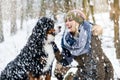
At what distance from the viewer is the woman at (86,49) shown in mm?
4773

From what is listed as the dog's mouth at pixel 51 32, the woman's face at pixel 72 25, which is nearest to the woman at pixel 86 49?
the woman's face at pixel 72 25

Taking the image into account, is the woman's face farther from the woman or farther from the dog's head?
the dog's head

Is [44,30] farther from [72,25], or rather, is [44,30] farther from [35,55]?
[72,25]

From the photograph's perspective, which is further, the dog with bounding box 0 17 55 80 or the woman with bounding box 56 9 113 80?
the dog with bounding box 0 17 55 80

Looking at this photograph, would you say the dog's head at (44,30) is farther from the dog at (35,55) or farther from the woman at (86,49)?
the woman at (86,49)

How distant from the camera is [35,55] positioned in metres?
6.22

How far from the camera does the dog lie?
618 cm

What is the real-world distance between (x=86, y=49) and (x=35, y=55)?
5.11ft

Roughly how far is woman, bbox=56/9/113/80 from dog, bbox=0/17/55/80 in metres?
0.99

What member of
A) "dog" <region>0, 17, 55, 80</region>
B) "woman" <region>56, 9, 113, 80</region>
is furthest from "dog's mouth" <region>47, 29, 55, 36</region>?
"woman" <region>56, 9, 113, 80</region>

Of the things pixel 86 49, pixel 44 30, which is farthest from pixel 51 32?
pixel 86 49

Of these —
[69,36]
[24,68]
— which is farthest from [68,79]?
[69,36]

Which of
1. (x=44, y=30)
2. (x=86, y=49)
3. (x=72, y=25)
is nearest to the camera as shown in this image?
(x=86, y=49)

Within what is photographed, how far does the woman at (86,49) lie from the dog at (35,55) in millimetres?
985
